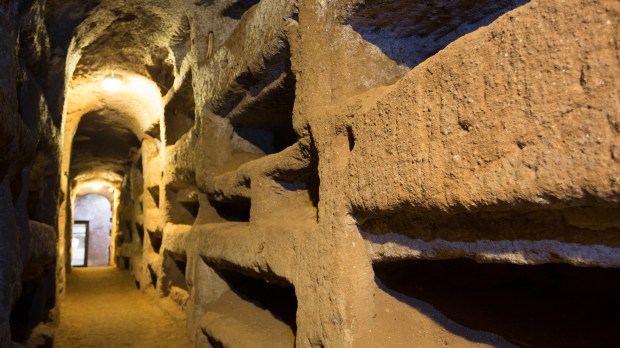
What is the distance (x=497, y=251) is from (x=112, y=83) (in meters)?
4.79

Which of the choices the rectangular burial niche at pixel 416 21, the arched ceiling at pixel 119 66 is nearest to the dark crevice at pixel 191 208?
the arched ceiling at pixel 119 66

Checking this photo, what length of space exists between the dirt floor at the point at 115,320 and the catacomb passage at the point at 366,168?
4 cm

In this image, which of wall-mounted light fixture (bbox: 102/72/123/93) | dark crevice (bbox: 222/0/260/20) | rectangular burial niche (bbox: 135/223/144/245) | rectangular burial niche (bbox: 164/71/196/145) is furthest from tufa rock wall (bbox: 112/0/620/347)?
rectangular burial niche (bbox: 135/223/144/245)

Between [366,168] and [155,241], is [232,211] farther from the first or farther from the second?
[155,241]

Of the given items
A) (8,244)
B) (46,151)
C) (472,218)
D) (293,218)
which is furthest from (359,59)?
(46,151)

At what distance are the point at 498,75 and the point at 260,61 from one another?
62.4 inches

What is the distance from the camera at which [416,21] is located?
1.83 m

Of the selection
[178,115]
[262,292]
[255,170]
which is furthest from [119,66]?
[255,170]

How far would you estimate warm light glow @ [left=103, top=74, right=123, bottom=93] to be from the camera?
4.92 metres

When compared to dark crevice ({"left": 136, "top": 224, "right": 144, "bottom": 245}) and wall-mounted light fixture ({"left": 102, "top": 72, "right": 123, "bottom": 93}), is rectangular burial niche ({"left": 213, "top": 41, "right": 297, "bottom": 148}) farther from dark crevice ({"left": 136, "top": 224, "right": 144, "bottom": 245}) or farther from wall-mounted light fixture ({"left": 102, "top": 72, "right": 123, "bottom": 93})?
dark crevice ({"left": 136, "top": 224, "right": 144, "bottom": 245})

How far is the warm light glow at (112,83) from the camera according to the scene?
492 cm

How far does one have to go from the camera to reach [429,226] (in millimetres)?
1289

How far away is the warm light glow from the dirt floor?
2265 mm

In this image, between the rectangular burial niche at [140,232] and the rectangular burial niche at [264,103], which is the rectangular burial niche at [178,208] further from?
the rectangular burial niche at [140,232]
